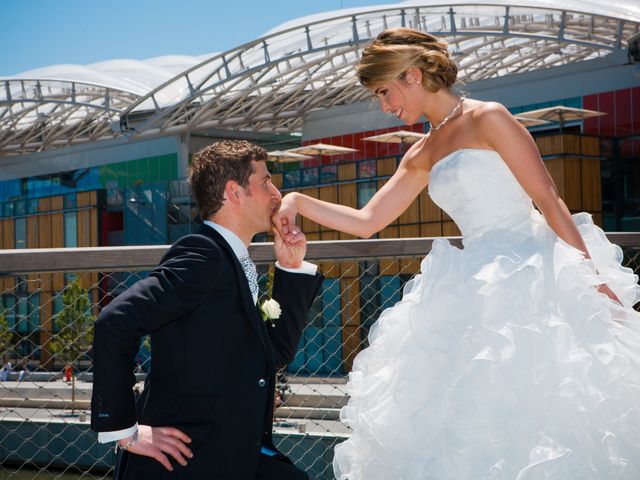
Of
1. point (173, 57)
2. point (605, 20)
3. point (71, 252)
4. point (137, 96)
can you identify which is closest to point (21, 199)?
point (137, 96)

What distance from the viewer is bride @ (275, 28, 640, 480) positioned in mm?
2691

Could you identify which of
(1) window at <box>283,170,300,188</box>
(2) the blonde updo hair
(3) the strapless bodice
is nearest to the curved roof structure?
(1) window at <box>283,170,300,188</box>

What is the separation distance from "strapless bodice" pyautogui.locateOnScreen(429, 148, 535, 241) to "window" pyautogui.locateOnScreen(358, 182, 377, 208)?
80.8ft

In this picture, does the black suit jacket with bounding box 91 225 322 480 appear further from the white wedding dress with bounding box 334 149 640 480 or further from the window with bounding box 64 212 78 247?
the window with bounding box 64 212 78 247

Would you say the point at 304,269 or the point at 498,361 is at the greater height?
the point at 304,269

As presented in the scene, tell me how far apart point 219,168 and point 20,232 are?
3842 cm

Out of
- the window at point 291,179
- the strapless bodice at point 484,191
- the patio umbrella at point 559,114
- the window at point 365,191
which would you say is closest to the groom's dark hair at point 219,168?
the strapless bodice at point 484,191

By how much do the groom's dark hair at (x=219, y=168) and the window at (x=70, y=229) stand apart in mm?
35588

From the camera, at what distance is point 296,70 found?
31594 millimetres

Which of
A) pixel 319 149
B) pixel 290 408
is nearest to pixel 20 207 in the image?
pixel 319 149

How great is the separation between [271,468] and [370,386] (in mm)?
436

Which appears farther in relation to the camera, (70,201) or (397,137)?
(70,201)

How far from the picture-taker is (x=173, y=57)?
4834 cm

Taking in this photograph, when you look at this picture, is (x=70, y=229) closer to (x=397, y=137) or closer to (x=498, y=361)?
(x=397, y=137)
